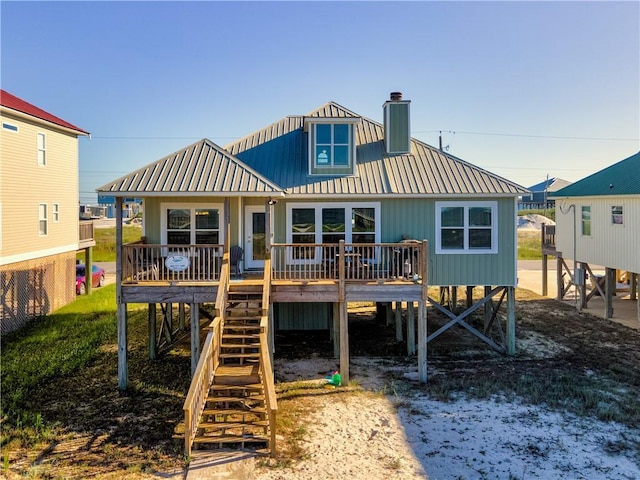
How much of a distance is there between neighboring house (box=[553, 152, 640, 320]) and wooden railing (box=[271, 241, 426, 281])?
396 inches

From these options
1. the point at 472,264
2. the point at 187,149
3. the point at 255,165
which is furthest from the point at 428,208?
the point at 187,149

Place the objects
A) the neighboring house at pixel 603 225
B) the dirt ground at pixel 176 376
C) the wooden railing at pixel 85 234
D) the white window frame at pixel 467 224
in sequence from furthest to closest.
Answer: the wooden railing at pixel 85 234 → the neighboring house at pixel 603 225 → the white window frame at pixel 467 224 → the dirt ground at pixel 176 376

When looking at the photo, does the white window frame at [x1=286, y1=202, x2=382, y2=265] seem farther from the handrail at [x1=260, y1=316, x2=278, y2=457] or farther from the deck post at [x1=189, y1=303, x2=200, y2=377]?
the handrail at [x1=260, y1=316, x2=278, y2=457]

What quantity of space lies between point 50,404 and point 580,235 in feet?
70.1

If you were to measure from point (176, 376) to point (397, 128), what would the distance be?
9.93 meters

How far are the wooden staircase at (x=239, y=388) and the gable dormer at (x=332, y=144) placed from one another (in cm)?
468

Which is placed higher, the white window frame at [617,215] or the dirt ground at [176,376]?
the white window frame at [617,215]

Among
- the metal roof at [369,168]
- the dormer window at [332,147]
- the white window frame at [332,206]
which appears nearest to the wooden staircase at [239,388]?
the white window frame at [332,206]

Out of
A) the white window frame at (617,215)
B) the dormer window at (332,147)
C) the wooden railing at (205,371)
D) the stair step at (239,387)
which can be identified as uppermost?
the dormer window at (332,147)

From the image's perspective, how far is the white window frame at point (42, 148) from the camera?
19094 mm

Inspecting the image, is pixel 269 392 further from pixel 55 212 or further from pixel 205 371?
pixel 55 212

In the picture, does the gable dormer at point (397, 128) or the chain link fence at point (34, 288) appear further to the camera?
the chain link fence at point (34, 288)

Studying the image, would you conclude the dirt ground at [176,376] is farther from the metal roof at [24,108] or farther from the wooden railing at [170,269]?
the metal roof at [24,108]

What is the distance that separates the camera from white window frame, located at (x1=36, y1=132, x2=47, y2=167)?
62.6 feet
